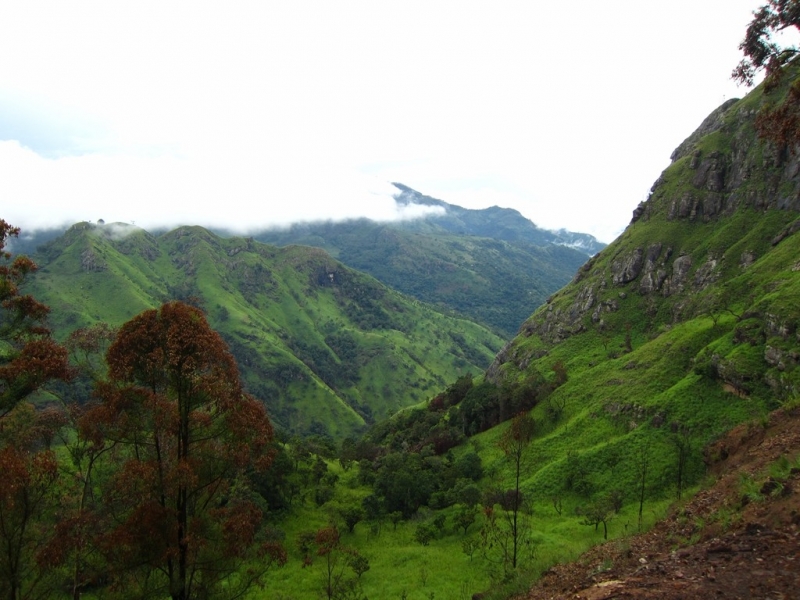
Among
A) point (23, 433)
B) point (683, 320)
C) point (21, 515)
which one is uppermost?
point (683, 320)

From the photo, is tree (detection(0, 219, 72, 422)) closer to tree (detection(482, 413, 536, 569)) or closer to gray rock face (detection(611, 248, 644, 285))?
tree (detection(482, 413, 536, 569))

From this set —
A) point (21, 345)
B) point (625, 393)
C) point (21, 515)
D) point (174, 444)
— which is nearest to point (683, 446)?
point (625, 393)

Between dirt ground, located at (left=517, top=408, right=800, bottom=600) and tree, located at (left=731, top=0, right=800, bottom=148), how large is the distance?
1299 cm

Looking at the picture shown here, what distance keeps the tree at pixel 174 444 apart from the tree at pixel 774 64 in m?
23.9

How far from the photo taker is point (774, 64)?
20.4 m

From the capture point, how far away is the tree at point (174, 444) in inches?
649

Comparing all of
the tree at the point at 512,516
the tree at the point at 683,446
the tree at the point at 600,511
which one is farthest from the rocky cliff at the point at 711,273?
the tree at the point at 512,516

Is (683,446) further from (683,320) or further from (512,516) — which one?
(683,320)

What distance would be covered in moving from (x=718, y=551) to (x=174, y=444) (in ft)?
60.2

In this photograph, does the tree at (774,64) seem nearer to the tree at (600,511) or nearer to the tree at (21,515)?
the tree at (21,515)

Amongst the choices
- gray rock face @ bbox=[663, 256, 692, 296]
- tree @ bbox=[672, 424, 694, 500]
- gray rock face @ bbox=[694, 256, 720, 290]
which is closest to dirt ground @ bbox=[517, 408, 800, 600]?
tree @ bbox=[672, 424, 694, 500]

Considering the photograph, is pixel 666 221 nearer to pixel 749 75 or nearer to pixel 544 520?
pixel 544 520

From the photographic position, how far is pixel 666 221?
124m

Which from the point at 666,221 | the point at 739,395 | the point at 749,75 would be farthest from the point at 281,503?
the point at 666,221
